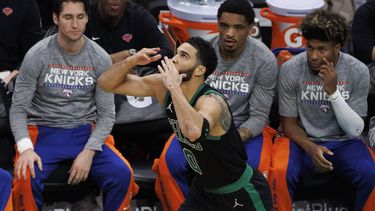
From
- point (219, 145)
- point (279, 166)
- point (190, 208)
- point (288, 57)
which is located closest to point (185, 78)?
point (219, 145)

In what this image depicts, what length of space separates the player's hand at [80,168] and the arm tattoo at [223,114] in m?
1.01

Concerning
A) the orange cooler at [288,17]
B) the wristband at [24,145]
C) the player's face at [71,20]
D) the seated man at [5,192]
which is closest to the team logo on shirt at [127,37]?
the player's face at [71,20]

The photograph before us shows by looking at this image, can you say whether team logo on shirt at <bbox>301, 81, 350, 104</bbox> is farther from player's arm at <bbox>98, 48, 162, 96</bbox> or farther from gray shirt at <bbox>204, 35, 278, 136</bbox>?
player's arm at <bbox>98, 48, 162, 96</bbox>

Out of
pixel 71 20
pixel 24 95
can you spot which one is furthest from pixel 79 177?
pixel 71 20

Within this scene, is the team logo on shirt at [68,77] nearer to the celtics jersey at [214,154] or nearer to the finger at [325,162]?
the celtics jersey at [214,154]

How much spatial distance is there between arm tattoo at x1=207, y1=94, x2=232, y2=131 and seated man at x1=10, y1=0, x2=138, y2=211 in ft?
2.91

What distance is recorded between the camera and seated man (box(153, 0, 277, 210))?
5.43 m

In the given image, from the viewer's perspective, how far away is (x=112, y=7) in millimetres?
5902

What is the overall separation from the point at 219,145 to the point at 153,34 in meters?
1.72

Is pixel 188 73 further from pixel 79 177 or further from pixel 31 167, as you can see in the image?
pixel 31 167

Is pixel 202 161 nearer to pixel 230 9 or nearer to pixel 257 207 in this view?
pixel 257 207

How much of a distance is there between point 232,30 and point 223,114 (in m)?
1.10

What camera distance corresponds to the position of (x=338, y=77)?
214 inches

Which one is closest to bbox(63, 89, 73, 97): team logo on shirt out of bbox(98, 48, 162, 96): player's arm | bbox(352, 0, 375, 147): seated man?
bbox(98, 48, 162, 96): player's arm
